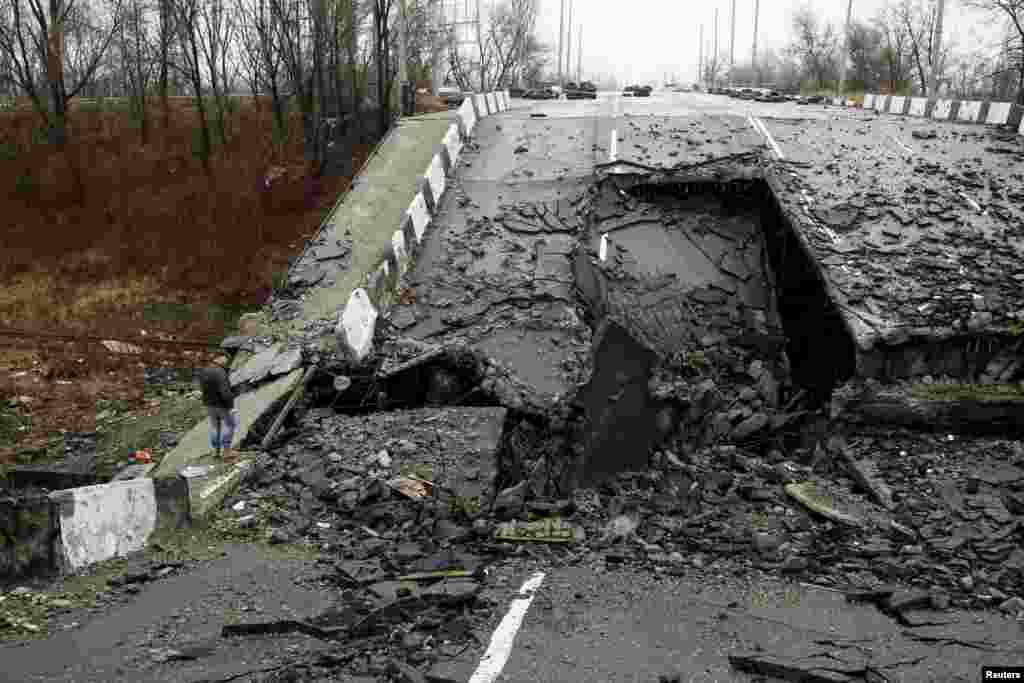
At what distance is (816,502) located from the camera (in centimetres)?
720

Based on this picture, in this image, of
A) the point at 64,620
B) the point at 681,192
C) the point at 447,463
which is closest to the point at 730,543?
the point at 447,463

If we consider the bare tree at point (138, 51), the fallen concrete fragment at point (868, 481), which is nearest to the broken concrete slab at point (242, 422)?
the fallen concrete fragment at point (868, 481)

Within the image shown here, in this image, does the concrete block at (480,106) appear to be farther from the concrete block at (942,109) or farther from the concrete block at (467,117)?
the concrete block at (942,109)

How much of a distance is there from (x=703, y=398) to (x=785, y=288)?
284cm

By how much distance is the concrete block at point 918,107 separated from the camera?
21.0m

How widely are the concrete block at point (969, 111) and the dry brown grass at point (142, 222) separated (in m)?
14.0

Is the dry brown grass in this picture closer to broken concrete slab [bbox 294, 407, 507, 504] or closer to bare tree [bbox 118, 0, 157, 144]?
bare tree [bbox 118, 0, 157, 144]

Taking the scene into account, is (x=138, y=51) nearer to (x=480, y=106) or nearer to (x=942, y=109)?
(x=480, y=106)

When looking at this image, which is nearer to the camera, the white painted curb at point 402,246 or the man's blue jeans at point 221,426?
the man's blue jeans at point 221,426

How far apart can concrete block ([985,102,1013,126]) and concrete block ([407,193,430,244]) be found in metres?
12.0

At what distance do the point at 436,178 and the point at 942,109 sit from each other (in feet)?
43.9

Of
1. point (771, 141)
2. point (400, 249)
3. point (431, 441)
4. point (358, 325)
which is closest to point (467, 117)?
point (771, 141)

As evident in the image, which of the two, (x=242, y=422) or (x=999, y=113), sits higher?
(x=999, y=113)

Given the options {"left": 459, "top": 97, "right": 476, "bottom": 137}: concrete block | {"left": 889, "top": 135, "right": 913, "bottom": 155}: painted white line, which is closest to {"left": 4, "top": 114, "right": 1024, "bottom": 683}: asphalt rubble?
{"left": 889, "top": 135, "right": 913, "bottom": 155}: painted white line
